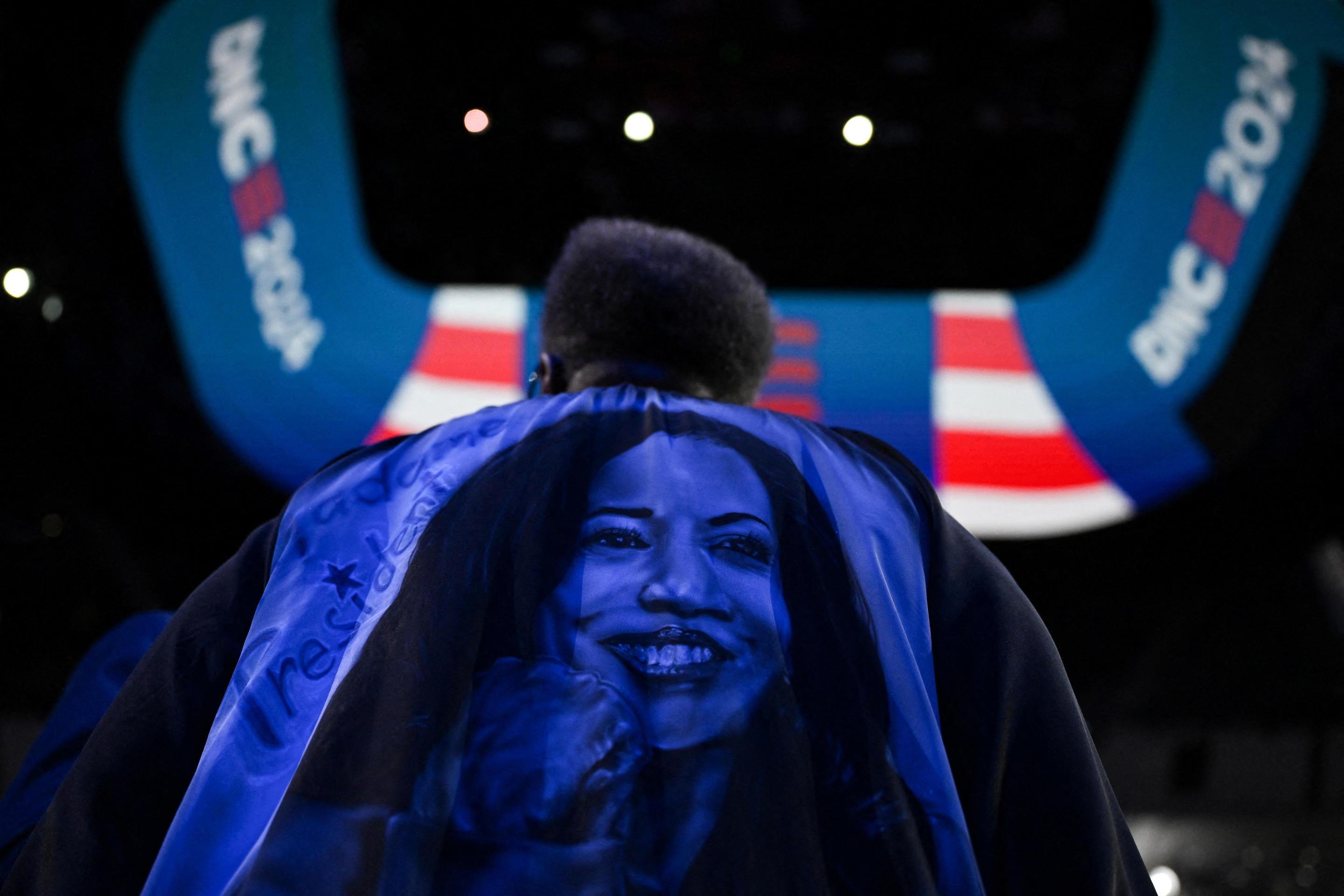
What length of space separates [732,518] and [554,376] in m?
0.33

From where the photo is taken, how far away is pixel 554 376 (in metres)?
1.05

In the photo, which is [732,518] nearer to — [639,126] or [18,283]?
[639,126]

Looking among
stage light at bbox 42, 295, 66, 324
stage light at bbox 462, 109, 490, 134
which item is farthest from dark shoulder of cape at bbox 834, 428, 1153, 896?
stage light at bbox 42, 295, 66, 324

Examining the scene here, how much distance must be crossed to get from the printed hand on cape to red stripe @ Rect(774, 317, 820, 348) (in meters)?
1.77

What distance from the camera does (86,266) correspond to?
232 cm

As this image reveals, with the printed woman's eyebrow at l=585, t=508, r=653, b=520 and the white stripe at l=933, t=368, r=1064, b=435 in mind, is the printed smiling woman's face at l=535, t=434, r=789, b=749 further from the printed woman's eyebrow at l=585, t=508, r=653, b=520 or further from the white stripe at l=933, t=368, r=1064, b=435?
the white stripe at l=933, t=368, r=1064, b=435

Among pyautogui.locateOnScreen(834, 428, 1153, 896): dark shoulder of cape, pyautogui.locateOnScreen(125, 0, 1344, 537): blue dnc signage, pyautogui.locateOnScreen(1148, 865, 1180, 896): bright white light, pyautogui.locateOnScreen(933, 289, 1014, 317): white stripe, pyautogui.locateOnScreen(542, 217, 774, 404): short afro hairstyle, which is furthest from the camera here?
pyautogui.locateOnScreen(1148, 865, 1180, 896): bright white light

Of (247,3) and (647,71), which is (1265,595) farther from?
(247,3)

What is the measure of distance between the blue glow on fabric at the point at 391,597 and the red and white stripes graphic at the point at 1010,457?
1500mm

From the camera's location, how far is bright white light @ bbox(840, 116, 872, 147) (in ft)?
7.56

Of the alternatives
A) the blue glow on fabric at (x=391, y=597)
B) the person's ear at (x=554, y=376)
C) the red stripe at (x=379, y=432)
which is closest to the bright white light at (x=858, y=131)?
the red stripe at (x=379, y=432)

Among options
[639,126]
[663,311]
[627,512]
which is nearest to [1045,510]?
[639,126]

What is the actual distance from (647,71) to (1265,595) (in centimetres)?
190

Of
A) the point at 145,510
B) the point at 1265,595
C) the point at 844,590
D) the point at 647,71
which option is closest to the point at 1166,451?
the point at 1265,595
